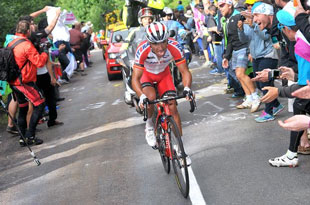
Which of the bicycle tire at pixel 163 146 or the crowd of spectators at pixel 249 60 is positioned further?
the bicycle tire at pixel 163 146

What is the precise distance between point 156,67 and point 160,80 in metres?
0.23

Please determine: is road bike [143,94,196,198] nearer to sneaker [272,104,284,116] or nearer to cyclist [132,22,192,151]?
cyclist [132,22,192,151]

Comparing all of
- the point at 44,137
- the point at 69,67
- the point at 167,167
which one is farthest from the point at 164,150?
the point at 69,67

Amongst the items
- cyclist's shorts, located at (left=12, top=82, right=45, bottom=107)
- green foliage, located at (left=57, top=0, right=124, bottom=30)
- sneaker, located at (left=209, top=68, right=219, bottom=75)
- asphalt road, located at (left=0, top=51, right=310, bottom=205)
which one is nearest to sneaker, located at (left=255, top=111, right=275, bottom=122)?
asphalt road, located at (left=0, top=51, right=310, bottom=205)

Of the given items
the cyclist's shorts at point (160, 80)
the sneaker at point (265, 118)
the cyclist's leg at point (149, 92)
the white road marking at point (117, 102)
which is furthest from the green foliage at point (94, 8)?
the cyclist's leg at point (149, 92)

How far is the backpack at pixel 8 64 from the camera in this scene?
28.9 ft

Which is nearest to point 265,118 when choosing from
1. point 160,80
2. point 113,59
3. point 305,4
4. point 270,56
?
point 270,56

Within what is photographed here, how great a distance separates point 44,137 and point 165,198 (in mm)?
4994

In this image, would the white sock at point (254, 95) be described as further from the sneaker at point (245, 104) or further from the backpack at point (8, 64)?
the backpack at point (8, 64)

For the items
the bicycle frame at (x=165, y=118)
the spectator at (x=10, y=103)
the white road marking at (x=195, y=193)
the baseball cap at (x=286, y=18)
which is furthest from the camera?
the spectator at (x=10, y=103)

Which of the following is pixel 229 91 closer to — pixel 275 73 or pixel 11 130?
pixel 11 130

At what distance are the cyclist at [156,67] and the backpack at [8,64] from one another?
10.0ft

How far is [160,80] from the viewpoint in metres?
7.03

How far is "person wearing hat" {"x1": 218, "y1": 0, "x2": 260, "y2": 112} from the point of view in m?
9.40
